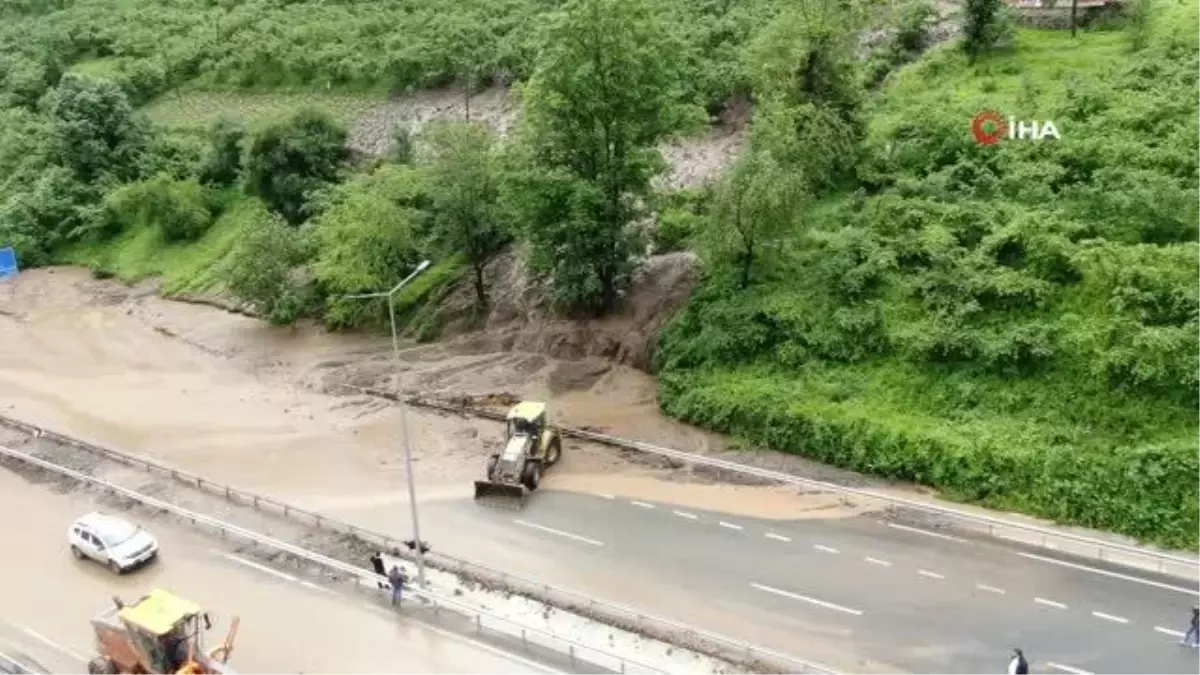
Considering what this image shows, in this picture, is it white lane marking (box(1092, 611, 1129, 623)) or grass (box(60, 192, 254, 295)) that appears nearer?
A: white lane marking (box(1092, 611, 1129, 623))

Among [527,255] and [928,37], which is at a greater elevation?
[928,37]

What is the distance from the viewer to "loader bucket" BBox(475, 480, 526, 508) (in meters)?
36.9

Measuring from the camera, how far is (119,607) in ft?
96.2

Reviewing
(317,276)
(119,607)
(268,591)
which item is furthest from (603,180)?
(119,607)

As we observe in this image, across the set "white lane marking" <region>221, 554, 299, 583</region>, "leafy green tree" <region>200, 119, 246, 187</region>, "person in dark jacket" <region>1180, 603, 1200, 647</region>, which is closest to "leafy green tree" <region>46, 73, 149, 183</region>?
"leafy green tree" <region>200, 119, 246, 187</region>

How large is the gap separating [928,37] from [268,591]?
41.8 metres

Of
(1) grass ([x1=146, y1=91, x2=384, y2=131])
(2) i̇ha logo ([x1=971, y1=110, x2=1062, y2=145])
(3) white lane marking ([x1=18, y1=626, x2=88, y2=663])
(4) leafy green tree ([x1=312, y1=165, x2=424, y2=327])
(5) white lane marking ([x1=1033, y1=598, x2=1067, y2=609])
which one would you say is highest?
(1) grass ([x1=146, y1=91, x2=384, y2=131])

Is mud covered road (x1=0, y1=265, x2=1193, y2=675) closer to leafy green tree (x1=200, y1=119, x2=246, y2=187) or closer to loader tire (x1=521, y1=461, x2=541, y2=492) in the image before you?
loader tire (x1=521, y1=461, x2=541, y2=492)

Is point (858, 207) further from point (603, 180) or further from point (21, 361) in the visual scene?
point (21, 361)

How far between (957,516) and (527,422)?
550 inches

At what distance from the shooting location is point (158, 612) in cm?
2834

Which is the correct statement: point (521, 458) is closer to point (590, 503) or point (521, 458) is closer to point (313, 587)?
point (590, 503)

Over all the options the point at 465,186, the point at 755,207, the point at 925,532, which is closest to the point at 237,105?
the point at 465,186

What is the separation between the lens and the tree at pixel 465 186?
48500mm
